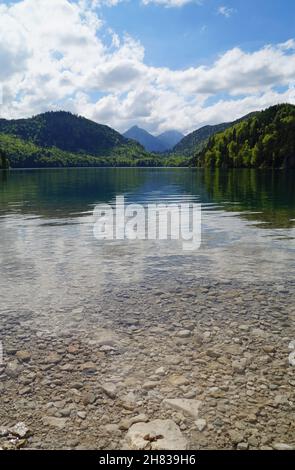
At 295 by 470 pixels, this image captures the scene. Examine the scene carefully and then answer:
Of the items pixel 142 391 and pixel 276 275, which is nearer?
pixel 142 391

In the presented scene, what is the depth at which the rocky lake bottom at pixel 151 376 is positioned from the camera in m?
6.52

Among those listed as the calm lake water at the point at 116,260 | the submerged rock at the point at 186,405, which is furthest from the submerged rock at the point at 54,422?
the calm lake water at the point at 116,260

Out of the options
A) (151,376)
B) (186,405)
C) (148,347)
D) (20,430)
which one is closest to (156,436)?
(186,405)

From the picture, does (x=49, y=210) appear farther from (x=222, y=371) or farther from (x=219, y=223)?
(x=222, y=371)

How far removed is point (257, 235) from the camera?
25312 millimetres

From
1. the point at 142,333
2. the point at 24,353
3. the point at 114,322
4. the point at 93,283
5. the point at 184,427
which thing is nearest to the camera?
the point at 184,427

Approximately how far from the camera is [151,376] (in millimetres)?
8289

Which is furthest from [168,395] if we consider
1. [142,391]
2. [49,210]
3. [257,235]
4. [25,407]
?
[49,210]

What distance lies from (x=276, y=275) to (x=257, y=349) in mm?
7200

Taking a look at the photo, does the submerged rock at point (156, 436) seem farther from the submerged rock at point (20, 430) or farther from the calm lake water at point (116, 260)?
the calm lake water at point (116, 260)

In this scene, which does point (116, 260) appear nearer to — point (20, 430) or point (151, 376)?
point (151, 376)

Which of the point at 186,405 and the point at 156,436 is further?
the point at 186,405

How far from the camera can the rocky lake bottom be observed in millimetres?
6523

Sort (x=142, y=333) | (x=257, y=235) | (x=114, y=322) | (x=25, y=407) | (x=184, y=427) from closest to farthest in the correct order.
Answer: (x=184, y=427), (x=25, y=407), (x=142, y=333), (x=114, y=322), (x=257, y=235)
